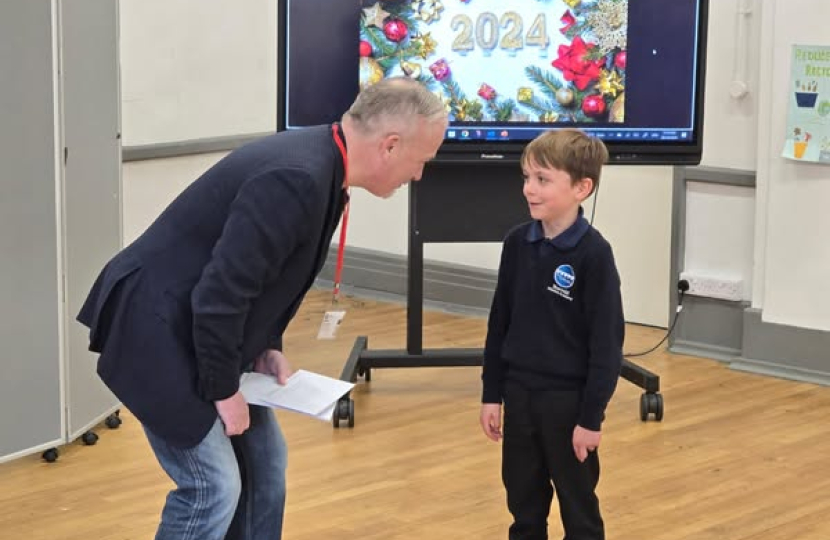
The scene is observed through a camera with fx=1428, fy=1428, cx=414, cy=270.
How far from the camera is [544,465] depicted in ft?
10.3

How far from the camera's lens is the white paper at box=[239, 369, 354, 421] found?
2.66 meters

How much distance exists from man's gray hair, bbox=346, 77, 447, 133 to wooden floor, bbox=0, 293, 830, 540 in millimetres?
1513

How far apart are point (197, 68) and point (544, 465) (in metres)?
4.53

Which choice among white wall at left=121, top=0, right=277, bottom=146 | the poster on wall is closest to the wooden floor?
the poster on wall

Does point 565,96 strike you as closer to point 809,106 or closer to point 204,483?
point 809,106

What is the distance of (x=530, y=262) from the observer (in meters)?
3.09

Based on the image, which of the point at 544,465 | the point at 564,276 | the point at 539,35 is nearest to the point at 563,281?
the point at 564,276

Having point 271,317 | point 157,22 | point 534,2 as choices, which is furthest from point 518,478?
point 157,22

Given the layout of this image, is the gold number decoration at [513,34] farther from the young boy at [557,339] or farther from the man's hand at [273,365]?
the man's hand at [273,365]

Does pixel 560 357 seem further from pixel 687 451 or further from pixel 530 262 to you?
pixel 687 451

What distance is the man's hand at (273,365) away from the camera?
108 inches

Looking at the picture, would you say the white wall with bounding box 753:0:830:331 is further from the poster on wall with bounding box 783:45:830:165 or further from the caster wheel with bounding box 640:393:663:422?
the caster wheel with bounding box 640:393:663:422

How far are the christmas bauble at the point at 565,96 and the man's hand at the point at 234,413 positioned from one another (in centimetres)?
247

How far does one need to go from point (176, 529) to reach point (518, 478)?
0.85 meters
